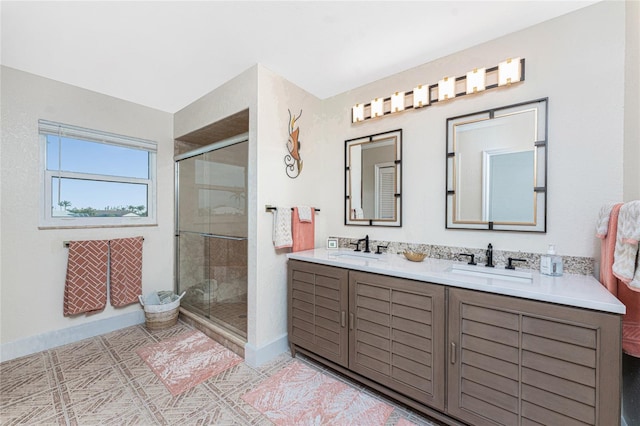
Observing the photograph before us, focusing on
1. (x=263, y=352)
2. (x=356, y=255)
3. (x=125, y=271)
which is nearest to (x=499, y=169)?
(x=356, y=255)

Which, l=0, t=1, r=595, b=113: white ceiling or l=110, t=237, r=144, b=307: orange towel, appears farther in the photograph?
l=110, t=237, r=144, b=307: orange towel

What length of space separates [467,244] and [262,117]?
186cm

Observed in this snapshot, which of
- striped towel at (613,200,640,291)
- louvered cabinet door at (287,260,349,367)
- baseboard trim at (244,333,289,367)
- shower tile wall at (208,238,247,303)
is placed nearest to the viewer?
striped towel at (613,200,640,291)

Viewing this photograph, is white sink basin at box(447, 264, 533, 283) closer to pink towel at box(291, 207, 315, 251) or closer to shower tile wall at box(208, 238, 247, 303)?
pink towel at box(291, 207, 315, 251)

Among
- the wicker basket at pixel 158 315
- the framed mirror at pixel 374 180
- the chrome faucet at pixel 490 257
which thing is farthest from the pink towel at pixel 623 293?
the wicker basket at pixel 158 315

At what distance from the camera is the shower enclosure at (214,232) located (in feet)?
8.26

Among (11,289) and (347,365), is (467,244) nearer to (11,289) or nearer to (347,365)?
(347,365)

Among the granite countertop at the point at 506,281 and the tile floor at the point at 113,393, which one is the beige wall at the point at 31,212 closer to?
the tile floor at the point at 113,393

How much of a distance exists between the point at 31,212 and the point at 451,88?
3585mm

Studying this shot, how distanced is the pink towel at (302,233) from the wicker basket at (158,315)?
1560 millimetres

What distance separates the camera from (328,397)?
1735 mm

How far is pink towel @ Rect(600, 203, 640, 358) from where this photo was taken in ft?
3.82

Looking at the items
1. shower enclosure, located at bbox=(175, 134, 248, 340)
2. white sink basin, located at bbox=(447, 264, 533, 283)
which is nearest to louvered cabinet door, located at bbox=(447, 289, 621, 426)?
white sink basin, located at bbox=(447, 264, 533, 283)

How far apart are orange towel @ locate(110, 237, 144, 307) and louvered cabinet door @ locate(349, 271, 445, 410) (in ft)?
7.84
